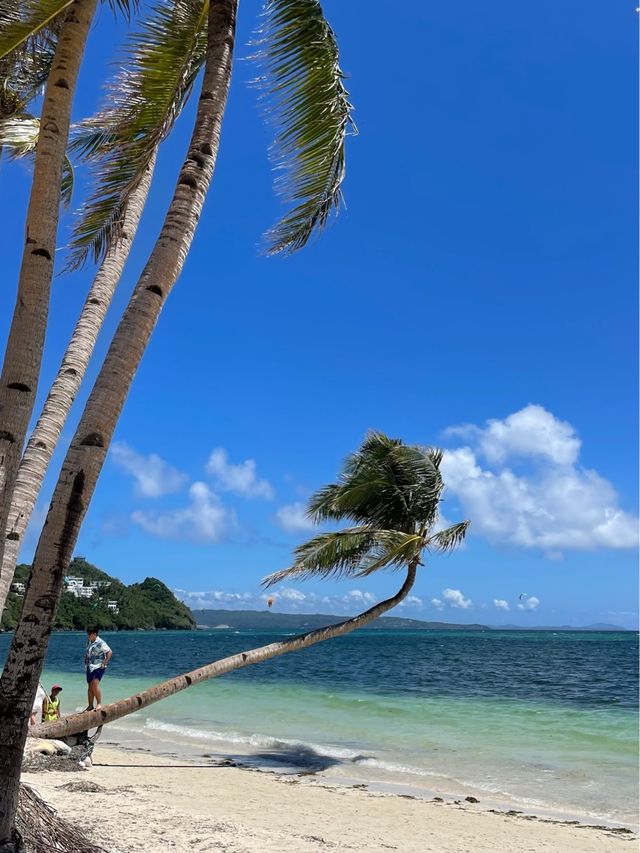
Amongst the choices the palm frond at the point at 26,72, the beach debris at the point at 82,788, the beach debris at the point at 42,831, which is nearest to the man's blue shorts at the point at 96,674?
the beach debris at the point at 82,788

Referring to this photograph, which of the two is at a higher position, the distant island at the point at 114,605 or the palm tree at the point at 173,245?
the palm tree at the point at 173,245

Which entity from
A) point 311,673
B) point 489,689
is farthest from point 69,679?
point 489,689

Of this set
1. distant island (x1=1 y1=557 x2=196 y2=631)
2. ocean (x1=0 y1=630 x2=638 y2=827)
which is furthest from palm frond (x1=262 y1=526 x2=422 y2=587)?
distant island (x1=1 y1=557 x2=196 y2=631)

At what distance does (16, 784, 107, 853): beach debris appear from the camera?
4020 mm

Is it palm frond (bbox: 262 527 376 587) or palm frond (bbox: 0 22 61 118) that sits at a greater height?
palm frond (bbox: 0 22 61 118)

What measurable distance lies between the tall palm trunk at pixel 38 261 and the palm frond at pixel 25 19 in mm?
112

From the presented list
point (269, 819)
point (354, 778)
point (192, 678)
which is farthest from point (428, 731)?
point (192, 678)

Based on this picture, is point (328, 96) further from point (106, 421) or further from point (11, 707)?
point (11, 707)

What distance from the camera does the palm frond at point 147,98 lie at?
19.4 ft

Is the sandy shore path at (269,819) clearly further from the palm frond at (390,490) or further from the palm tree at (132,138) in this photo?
the palm frond at (390,490)

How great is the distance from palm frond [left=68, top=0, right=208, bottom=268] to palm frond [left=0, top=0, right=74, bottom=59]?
0.80 meters

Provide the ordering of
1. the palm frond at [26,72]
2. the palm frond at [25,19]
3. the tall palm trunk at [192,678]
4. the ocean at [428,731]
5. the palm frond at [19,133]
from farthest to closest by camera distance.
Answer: the ocean at [428,731] → the palm frond at [19,133] → the palm frond at [26,72] → the tall palm trunk at [192,678] → the palm frond at [25,19]

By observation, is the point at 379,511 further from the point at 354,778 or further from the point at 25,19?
the point at 25,19

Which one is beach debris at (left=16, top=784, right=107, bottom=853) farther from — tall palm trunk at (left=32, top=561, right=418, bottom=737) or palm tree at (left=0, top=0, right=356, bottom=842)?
tall palm trunk at (left=32, top=561, right=418, bottom=737)
